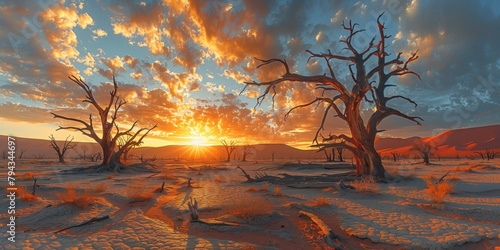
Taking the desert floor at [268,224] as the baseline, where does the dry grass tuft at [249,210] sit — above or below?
above

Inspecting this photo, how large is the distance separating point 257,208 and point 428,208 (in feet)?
18.2

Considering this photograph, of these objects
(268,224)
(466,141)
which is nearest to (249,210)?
(268,224)

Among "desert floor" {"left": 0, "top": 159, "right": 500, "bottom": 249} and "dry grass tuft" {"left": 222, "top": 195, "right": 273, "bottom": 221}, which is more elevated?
"dry grass tuft" {"left": 222, "top": 195, "right": 273, "bottom": 221}

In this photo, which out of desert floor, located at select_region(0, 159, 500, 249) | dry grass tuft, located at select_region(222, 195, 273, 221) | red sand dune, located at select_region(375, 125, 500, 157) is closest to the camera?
desert floor, located at select_region(0, 159, 500, 249)

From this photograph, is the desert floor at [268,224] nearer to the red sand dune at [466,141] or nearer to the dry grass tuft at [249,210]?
the dry grass tuft at [249,210]

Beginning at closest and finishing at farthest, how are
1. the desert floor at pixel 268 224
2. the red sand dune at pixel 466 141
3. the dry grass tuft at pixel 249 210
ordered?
the desert floor at pixel 268 224
the dry grass tuft at pixel 249 210
the red sand dune at pixel 466 141

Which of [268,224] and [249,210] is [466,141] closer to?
[268,224]

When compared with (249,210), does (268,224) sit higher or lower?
lower

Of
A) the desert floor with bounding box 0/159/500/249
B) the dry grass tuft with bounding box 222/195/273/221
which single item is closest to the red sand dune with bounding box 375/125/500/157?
the desert floor with bounding box 0/159/500/249

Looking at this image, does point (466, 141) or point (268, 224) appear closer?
Result: point (268, 224)

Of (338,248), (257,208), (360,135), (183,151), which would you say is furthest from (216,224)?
(183,151)

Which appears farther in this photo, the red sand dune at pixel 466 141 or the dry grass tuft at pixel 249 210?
the red sand dune at pixel 466 141

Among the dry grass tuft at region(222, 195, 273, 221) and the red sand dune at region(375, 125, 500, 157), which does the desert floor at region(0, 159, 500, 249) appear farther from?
the red sand dune at region(375, 125, 500, 157)

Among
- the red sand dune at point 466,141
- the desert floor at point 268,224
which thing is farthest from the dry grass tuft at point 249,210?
the red sand dune at point 466,141
